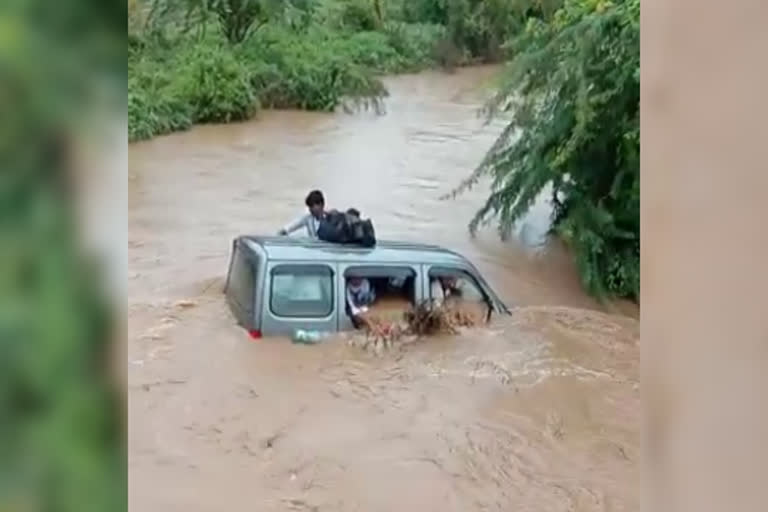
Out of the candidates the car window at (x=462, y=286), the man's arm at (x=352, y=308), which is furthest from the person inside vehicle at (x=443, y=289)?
the man's arm at (x=352, y=308)

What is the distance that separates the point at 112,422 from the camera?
61cm

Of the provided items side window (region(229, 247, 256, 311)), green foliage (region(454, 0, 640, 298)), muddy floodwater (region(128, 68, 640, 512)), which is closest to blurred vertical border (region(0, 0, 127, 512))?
muddy floodwater (region(128, 68, 640, 512))

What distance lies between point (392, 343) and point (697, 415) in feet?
2.52

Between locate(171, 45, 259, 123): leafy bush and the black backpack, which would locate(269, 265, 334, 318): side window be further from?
locate(171, 45, 259, 123): leafy bush

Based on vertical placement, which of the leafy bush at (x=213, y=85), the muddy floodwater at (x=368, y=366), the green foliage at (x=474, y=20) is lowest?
the muddy floodwater at (x=368, y=366)

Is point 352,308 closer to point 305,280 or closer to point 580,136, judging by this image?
point 305,280

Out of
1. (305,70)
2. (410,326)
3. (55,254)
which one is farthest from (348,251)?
(55,254)

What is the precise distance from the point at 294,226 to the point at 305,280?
89 mm

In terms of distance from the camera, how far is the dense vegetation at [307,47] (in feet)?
4.88

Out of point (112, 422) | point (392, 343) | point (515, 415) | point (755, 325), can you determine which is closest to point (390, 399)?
point (392, 343)

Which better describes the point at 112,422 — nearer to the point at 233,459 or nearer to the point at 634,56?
the point at 233,459

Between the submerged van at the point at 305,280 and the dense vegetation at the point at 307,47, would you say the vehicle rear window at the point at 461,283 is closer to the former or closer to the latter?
the submerged van at the point at 305,280

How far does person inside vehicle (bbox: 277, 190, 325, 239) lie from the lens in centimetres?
153

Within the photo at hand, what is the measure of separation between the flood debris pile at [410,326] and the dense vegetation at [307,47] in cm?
37
